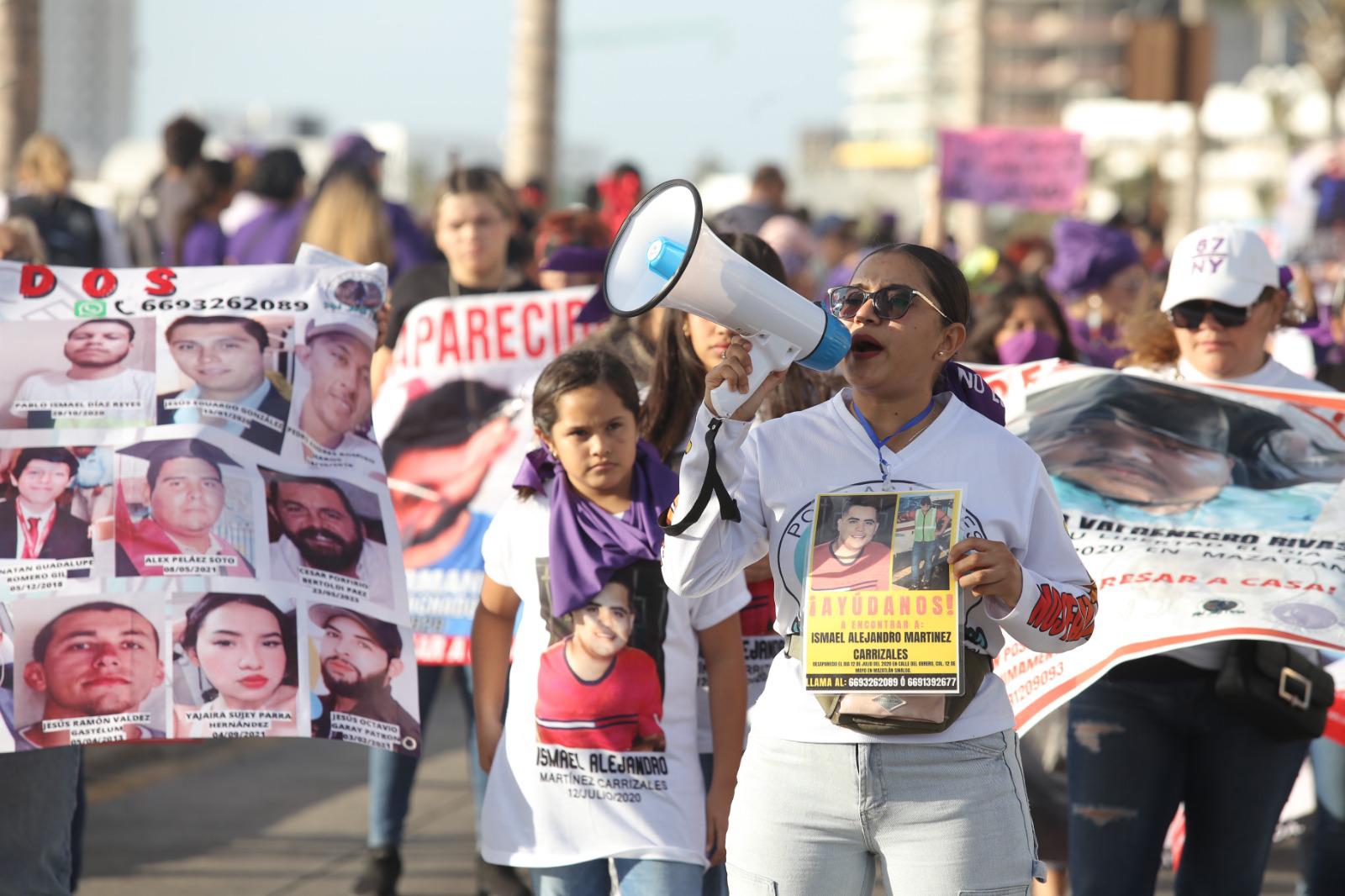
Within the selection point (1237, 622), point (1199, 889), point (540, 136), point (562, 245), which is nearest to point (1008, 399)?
point (1237, 622)

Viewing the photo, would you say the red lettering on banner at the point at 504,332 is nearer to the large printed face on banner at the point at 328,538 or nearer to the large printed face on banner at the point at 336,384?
the large printed face on banner at the point at 336,384

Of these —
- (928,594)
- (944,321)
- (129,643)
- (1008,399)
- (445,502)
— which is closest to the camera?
(928,594)

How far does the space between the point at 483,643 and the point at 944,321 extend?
4.82 feet

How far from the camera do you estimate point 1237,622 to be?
157 inches

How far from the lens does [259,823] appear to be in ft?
21.9

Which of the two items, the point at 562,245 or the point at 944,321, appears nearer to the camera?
the point at 944,321

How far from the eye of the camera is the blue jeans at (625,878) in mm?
3879

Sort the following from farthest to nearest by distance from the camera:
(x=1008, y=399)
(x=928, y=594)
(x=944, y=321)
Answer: (x=1008, y=399)
(x=944, y=321)
(x=928, y=594)

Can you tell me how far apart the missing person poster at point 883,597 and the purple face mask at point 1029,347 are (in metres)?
3.21

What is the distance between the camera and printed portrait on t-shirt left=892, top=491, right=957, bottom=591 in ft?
9.80

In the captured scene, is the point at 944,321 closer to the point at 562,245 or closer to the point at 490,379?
the point at 490,379

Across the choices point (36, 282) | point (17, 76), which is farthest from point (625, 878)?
point (17, 76)

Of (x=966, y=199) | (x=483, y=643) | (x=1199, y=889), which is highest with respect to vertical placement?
(x=966, y=199)

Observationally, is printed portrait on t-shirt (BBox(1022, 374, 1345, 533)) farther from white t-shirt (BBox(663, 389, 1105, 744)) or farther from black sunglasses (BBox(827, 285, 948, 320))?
black sunglasses (BBox(827, 285, 948, 320))
